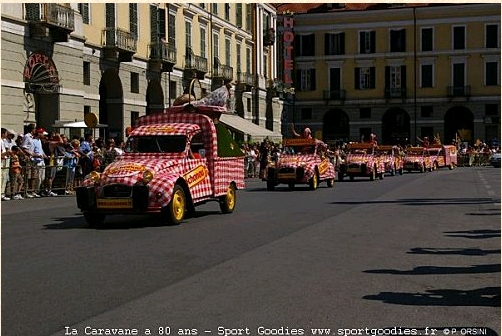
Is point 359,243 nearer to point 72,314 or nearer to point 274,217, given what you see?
point 274,217

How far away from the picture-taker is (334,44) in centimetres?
8462

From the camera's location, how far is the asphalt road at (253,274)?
7.04 m

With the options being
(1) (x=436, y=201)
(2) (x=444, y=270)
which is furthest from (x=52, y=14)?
(2) (x=444, y=270)

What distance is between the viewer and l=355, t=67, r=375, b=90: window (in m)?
83.9

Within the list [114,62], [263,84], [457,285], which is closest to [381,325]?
[457,285]

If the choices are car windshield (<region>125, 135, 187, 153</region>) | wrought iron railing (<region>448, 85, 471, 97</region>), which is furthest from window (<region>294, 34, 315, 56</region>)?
car windshield (<region>125, 135, 187, 153</region>)

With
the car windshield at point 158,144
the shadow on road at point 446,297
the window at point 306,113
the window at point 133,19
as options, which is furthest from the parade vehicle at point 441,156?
the shadow on road at point 446,297

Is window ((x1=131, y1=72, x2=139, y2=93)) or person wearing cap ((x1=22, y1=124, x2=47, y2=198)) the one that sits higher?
window ((x1=131, y1=72, x2=139, y2=93))

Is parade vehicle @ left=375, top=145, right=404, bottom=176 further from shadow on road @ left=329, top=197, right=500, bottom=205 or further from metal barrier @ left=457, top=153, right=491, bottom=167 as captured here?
metal barrier @ left=457, top=153, right=491, bottom=167

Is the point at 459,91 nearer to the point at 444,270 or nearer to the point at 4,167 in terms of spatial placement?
the point at 4,167

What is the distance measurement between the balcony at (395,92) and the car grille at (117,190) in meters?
69.9

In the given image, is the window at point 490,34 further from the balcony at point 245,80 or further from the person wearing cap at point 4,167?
the person wearing cap at point 4,167

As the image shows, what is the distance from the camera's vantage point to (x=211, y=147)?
55.7ft

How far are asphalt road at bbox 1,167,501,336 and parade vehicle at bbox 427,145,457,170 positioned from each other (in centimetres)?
3840
